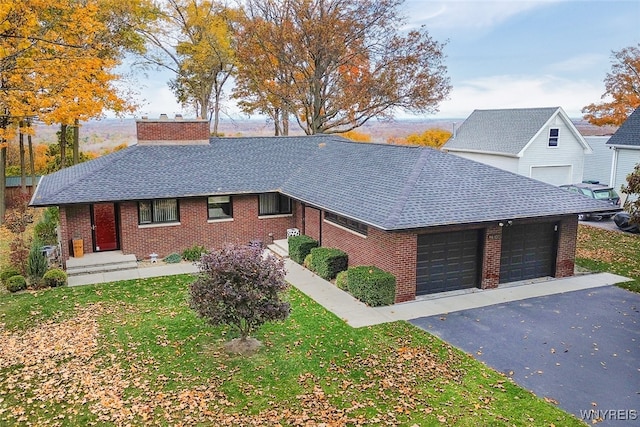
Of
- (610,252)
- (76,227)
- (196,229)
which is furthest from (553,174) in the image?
(76,227)

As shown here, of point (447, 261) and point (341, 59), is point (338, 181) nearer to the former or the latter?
point (447, 261)

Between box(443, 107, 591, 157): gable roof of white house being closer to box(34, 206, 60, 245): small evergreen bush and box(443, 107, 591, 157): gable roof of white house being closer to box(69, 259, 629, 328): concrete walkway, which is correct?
box(69, 259, 629, 328): concrete walkway

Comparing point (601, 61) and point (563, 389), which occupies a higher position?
point (601, 61)

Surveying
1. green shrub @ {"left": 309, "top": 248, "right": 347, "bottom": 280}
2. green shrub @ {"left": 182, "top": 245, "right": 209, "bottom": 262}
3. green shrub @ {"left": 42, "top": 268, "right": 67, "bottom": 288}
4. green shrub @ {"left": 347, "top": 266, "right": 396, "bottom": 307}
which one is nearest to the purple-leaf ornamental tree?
green shrub @ {"left": 347, "top": 266, "right": 396, "bottom": 307}

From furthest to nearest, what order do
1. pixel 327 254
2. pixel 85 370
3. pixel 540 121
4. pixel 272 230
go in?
pixel 540 121, pixel 272 230, pixel 327 254, pixel 85 370

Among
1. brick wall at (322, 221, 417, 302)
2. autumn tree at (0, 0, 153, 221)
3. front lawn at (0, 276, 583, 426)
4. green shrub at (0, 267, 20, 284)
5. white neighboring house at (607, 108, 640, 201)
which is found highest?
autumn tree at (0, 0, 153, 221)

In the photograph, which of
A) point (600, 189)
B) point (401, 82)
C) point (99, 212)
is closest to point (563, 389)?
point (99, 212)

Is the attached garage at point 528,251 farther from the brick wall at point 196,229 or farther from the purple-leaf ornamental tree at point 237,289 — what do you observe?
the brick wall at point 196,229

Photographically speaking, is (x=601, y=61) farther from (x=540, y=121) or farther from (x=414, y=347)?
(x=414, y=347)
